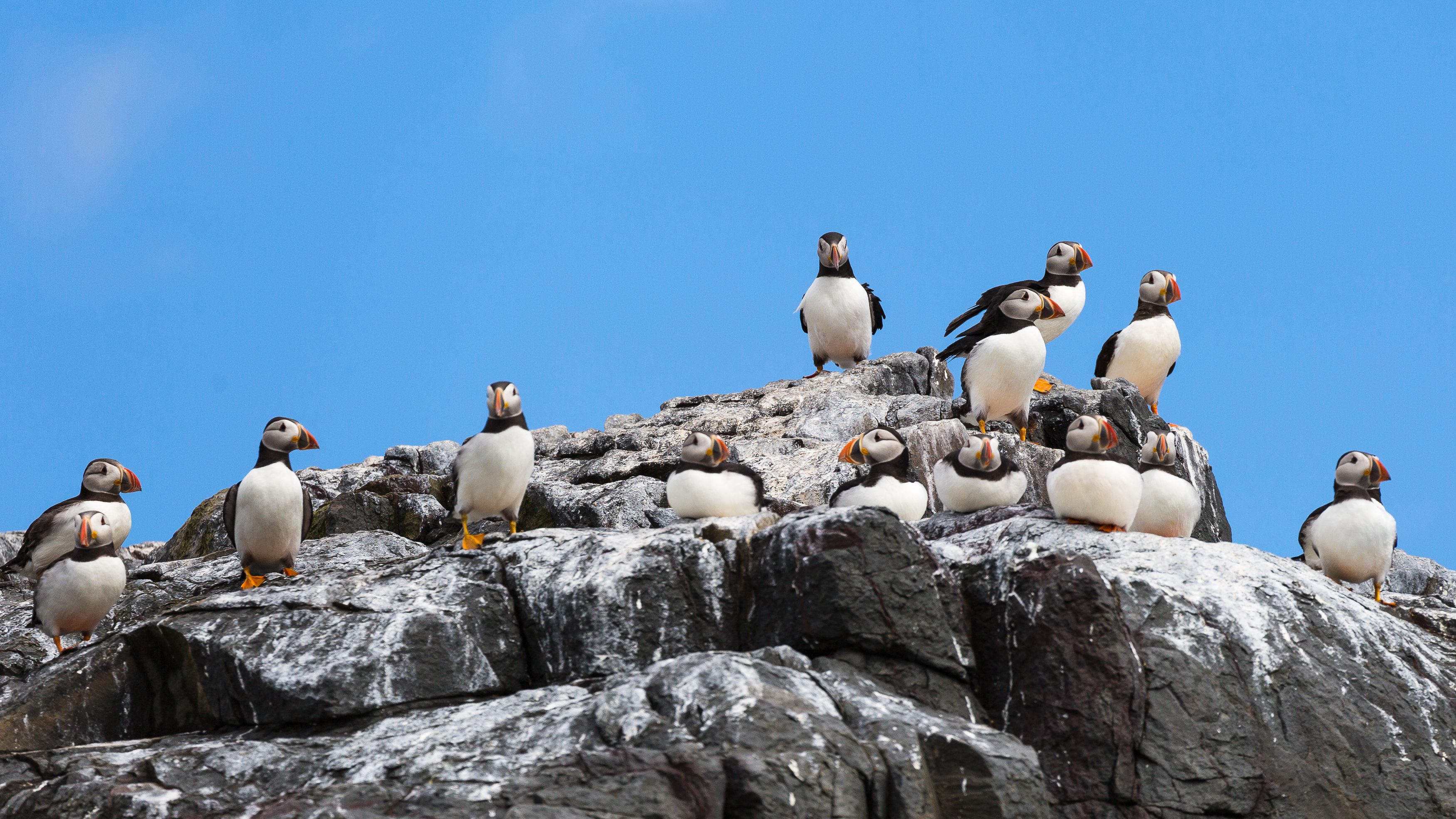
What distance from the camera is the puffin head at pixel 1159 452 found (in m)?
10.5

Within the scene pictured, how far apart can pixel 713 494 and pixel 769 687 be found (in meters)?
3.37

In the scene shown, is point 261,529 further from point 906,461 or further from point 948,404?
A: point 948,404

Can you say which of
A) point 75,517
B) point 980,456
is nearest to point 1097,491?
point 980,456

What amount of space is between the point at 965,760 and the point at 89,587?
6.78m

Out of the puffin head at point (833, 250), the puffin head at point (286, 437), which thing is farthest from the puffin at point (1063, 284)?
the puffin head at point (286, 437)

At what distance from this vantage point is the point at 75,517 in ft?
41.4

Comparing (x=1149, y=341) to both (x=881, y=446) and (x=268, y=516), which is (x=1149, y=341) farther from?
(x=268, y=516)

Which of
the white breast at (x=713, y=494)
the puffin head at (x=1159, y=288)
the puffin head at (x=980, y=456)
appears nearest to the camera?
the white breast at (x=713, y=494)

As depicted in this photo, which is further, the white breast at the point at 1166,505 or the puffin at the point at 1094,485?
the white breast at the point at 1166,505

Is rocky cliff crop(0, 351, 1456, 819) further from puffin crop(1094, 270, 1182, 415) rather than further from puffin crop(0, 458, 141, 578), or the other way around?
puffin crop(1094, 270, 1182, 415)

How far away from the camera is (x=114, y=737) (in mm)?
9289

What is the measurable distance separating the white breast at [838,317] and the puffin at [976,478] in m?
6.16

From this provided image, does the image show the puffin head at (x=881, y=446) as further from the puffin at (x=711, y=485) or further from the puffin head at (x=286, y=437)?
the puffin head at (x=286, y=437)

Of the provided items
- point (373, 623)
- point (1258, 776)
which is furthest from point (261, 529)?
point (1258, 776)
